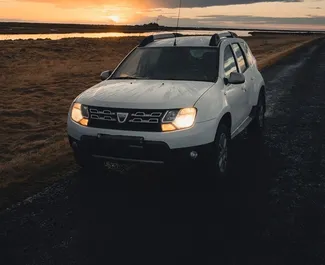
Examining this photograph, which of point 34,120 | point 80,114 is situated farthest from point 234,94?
point 34,120

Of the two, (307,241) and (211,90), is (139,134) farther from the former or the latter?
(307,241)

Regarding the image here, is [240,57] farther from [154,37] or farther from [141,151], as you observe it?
[141,151]

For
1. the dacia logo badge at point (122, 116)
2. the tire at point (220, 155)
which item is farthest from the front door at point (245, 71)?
the dacia logo badge at point (122, 116)

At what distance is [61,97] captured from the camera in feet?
43.8

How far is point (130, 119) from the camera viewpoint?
4598 mm

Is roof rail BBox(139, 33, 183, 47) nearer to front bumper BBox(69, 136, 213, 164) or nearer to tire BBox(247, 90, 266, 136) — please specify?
tire BBox(247, 90, 266, 136)

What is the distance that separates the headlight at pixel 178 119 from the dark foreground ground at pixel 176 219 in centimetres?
86

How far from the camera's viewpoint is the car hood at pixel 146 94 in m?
4.63

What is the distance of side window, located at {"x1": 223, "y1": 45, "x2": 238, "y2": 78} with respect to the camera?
5949 mm

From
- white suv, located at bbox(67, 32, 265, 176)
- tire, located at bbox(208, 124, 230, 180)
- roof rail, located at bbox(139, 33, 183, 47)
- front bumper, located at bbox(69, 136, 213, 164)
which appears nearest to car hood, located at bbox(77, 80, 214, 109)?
white suv, located at bbox(67, 32, 265, 176)

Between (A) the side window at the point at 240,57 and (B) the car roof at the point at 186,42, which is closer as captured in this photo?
(B) the car roof at the point at 186,42

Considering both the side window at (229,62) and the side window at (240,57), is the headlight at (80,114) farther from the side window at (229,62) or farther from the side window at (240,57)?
the side window at (240,57)

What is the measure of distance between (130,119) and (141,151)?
39cm

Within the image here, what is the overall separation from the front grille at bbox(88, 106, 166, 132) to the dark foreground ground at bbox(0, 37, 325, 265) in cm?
84
